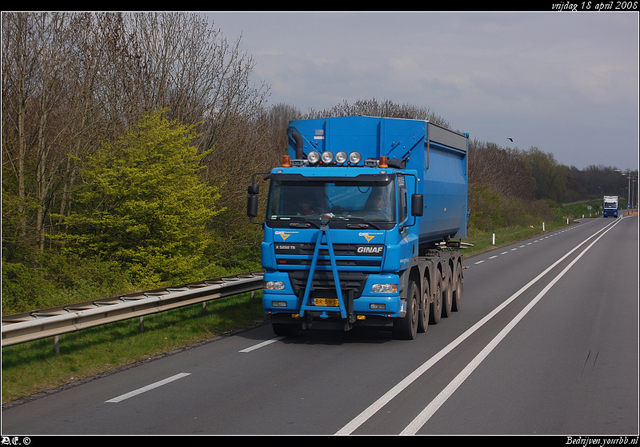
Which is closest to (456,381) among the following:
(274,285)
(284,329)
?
(274,285)

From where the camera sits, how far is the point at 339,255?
10.2 meters

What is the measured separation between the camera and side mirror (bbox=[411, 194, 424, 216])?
10.6 meters

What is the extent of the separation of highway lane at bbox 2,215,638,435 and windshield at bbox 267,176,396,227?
6.52 feet

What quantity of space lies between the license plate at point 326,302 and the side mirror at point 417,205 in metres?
1.84

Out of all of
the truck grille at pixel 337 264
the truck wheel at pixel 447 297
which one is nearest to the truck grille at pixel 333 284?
the truck grille at pixel 337 264

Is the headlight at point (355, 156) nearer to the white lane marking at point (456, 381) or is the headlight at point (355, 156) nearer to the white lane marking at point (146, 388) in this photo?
the white lane marking at point (456, 381)

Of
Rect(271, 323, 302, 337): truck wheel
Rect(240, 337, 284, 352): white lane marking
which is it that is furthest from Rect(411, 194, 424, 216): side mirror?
Rect(240, 337, 284, 352): white lane marking

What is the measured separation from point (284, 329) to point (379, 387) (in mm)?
3591

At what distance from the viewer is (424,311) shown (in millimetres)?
11945

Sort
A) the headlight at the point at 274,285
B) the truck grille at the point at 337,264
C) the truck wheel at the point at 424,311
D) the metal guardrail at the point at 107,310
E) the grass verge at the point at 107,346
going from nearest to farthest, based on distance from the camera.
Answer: the grass verge at the point at 107,346
the metal guardrail at the point at 107,310
the truck grille at the point at 337,264
the headlight at the point at 274,285
the truck wheel at the point at 424,311

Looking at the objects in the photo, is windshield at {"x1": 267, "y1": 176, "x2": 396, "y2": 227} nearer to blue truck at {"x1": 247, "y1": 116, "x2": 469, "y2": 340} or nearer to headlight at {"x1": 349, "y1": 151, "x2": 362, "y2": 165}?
blue truck at {"x1": 247, "y1": 116, "x2": 469, "y2": 340}

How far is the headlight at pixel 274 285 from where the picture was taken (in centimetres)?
1047

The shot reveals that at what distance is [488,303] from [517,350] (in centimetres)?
574

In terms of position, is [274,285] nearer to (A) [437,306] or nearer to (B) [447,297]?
(A) [437,306]
